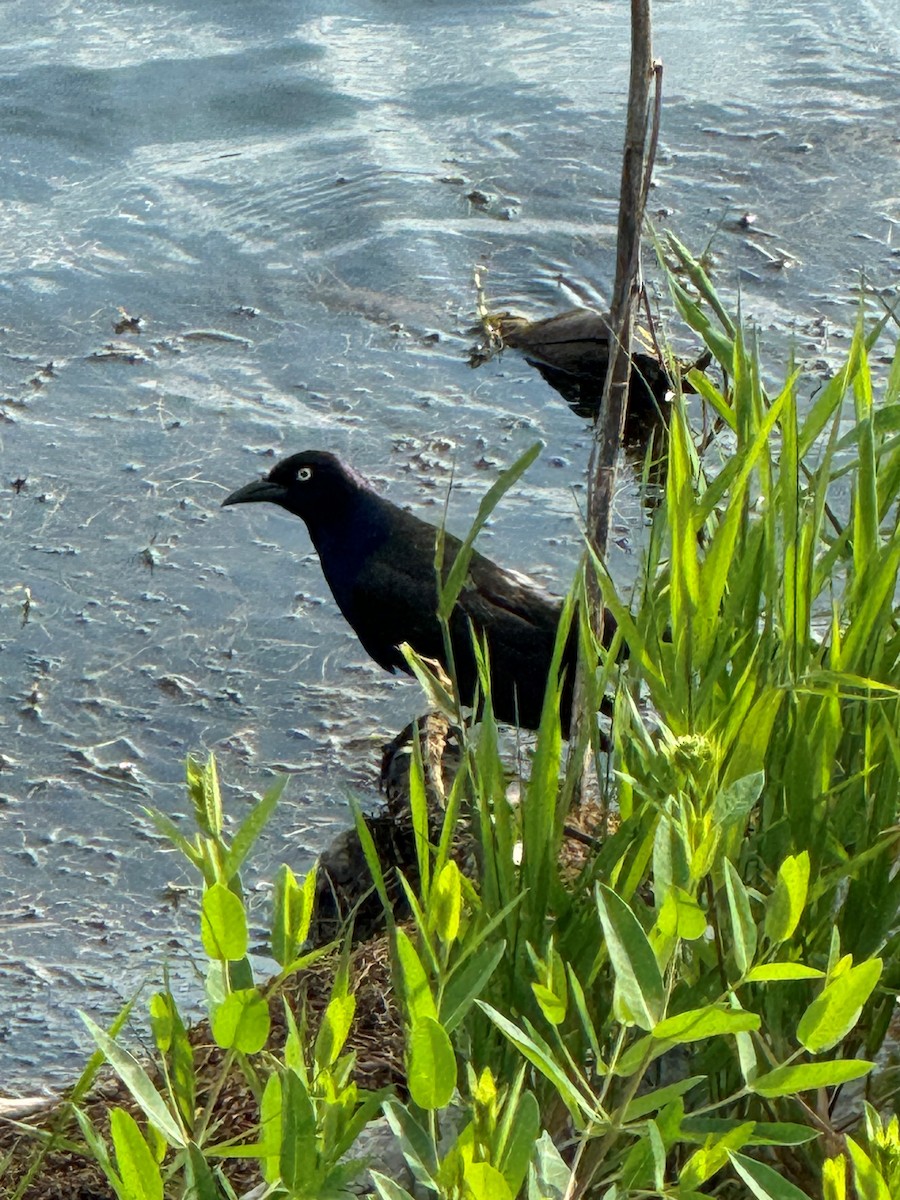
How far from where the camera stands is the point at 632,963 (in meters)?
1.32

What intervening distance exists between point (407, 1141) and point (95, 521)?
379cm

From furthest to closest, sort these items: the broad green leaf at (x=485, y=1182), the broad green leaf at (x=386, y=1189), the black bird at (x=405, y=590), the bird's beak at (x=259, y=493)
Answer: the bird's beak at (x=259, y=493)
the black bird at (x=405, y=590)
the broad green leaf at (x=386, y=1189)
the broad green leaf at (x=485, y=1182)

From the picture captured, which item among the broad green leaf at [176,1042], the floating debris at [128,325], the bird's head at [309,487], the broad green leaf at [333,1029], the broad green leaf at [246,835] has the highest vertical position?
the broad green leaf at [246,835]

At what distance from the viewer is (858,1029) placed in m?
1.89

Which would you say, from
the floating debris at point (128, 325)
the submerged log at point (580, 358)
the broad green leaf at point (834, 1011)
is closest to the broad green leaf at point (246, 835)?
the broad green leaf at point (834, 1011)

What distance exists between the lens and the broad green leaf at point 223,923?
1.31m

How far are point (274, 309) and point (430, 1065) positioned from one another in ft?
16.1

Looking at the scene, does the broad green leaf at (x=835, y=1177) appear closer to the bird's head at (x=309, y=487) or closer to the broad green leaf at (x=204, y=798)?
the broad green leaf at (x=204, y=798)

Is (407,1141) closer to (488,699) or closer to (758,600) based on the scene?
(488,699)

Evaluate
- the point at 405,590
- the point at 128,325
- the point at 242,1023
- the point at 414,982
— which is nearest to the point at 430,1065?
the point at 414,982

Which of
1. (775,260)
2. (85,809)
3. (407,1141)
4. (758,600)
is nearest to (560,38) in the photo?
(775,260)

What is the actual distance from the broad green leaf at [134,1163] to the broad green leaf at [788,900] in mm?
498

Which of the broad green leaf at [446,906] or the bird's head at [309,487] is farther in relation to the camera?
the bird's head at [309,487]

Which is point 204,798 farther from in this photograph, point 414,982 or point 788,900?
point 788,900
